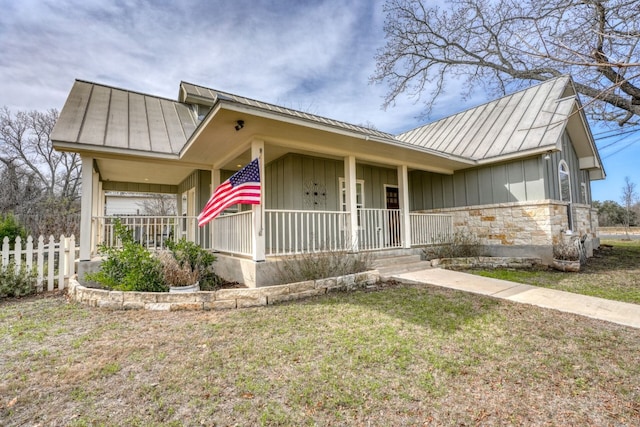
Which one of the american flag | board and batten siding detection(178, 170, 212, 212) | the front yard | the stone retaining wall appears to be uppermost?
board and batten siding detection(178, 170, 212, 212)

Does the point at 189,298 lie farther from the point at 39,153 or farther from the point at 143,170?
the point at 39,153

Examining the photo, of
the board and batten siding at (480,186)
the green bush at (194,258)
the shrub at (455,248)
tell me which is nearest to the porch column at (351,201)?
the shrub at (455,248)

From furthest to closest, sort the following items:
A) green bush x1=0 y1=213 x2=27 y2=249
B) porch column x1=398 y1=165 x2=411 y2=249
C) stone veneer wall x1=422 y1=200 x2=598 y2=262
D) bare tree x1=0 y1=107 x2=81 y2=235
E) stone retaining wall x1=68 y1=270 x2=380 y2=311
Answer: bare tree x1=0 y1=107 x2=81 y2=235 < green bush x1=0 y1=213 x2=27 y2=249 < porch column x1=398 y1=165 x2=411 y2=249 < stone veneer wall x1=422 y1=200 x2=598 y2=262 < stone retaining wall x1=68 y1=270 x2=380 y2=311

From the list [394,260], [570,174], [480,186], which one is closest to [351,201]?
[394,260]

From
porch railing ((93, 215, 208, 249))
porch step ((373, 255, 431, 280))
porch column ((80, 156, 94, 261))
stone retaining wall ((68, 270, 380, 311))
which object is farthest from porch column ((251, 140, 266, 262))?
porch column ((80, 156, 94, 261))

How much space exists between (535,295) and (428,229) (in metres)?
4.01

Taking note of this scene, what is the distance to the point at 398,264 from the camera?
23.7ft

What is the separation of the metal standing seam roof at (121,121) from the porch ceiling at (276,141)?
0.98 m

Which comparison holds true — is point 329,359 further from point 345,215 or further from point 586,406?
point 345,215

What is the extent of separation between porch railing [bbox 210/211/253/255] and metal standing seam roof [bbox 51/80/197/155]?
2106 mm

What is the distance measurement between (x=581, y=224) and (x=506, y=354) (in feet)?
33.8

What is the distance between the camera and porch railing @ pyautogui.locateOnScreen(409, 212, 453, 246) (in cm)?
855

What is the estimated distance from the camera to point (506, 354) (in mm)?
2900

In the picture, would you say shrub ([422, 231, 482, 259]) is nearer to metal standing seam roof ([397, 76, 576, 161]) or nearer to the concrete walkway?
the concrete walkway
